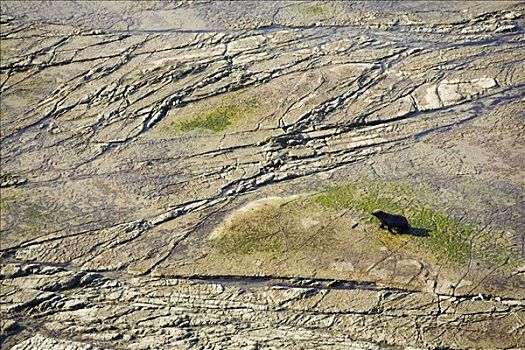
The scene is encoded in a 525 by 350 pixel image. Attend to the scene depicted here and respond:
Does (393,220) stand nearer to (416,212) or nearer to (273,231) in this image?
(416,212)

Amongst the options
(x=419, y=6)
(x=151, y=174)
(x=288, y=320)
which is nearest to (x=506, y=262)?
(x=288, y=320)

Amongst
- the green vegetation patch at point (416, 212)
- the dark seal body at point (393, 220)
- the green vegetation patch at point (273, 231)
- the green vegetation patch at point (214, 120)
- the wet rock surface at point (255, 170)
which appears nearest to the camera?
the wet rock surface at point (255, 170)

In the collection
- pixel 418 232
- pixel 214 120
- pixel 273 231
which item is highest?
pixel 214 120

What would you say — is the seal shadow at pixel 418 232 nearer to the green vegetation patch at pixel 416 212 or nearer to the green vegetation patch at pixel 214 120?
the green vegetation patch at pixel 416 212

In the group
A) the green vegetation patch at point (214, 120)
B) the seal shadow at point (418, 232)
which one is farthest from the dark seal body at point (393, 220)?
the green vegetation patch at point (214, 120)

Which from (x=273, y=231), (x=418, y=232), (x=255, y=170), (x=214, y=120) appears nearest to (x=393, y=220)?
(x=418, y=232)

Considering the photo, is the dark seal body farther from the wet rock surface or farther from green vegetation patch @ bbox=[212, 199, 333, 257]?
green vegetation patch @ bbox=[212, 199, 333, 257]
